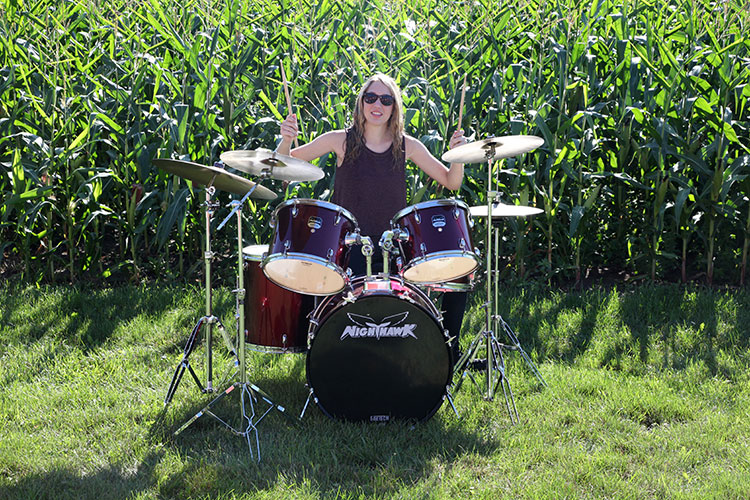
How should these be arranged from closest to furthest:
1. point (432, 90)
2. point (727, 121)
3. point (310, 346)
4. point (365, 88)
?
1. point (310, 346)
2. point (365, 88)
3. point (727, 121)
4. point (432, 90)

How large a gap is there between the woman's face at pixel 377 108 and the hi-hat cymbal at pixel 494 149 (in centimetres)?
53

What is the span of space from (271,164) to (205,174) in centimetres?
31

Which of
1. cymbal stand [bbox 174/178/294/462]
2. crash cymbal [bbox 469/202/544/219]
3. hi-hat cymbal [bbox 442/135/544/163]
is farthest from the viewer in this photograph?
crash cymbal [bbox 469/202/544/219]

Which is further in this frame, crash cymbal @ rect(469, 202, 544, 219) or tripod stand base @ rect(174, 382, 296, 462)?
crash cymbal @ rect(469, 202, 544, 219)

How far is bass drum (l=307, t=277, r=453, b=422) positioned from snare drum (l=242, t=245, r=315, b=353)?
0.38 m

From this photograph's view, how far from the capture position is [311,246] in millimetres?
3703

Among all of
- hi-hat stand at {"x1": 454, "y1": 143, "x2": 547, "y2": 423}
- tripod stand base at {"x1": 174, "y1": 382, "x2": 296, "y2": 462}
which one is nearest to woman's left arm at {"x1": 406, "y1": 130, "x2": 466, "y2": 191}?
hi-hat stand at {"x1": 454, "y1": 143, "x2": 547, "y2": 423}

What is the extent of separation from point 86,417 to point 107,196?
2.36 meters

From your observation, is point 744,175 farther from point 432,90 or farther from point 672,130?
point 432,90

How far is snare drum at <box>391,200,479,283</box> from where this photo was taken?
3771mm

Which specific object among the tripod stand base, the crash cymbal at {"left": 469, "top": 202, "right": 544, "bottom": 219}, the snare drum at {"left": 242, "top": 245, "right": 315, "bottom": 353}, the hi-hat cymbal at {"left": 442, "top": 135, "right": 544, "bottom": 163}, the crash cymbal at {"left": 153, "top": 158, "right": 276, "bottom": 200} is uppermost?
the hi-hat cymbal at {"left": 442, "top": 135, "right": 544, "bottom": 163}

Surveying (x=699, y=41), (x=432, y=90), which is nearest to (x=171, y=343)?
(x=432, y=90)

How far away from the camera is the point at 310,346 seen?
12.5 ft

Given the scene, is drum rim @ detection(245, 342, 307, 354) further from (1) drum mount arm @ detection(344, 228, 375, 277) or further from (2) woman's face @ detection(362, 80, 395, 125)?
(2) woman's face @ detection(362, 80, 395, 125)
